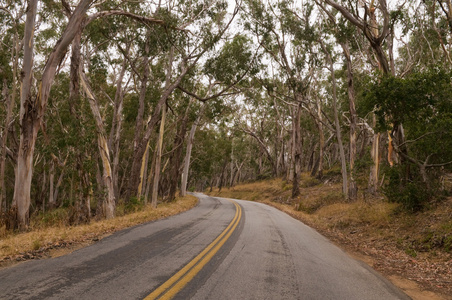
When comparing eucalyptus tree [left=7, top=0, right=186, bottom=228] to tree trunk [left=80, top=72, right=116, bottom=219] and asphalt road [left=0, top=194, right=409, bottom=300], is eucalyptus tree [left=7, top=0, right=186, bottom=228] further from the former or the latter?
asphalt road [left=0, top=194, right=409, bottom=300]

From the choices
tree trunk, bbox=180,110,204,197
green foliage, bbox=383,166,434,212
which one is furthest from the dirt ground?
tree trunk, bbox=180,110,204,197

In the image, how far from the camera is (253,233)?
1077 cm

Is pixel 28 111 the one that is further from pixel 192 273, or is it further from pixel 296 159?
pixel 296 159

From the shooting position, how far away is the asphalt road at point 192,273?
4.51 m

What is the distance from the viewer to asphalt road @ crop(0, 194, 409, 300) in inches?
178

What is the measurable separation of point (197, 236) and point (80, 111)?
688 centimetres

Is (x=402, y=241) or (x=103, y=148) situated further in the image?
(x=103, y=148)

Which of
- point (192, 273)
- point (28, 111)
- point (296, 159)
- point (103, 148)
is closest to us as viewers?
point (192, 273)

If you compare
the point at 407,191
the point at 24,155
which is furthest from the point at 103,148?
the point at 407,191

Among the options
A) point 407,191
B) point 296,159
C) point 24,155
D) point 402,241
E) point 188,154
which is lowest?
point 402,241

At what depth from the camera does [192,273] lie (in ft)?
17.8

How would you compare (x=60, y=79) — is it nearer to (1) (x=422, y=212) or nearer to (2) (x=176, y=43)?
(2) (x=176, y=43)

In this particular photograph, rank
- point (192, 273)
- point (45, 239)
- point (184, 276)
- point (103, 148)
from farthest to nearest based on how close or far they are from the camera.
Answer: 1. point (103, 148)
2. point (45, 239)
3. point (192, 273)
4. point (184, 276)

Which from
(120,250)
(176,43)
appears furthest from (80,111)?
(176,43)
